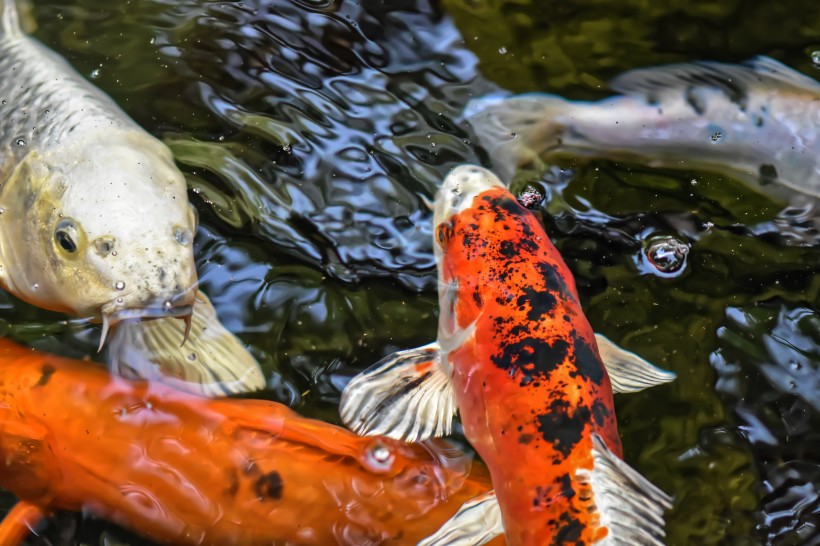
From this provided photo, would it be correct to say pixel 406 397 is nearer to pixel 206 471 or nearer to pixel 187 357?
pixel 206 471

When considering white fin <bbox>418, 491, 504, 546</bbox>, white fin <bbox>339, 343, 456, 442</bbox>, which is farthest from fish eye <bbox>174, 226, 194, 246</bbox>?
white fin <bbox>418, 491, 504, 546</bbox>

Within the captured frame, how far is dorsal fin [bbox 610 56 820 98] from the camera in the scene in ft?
10.9

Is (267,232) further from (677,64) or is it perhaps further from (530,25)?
(677,64)

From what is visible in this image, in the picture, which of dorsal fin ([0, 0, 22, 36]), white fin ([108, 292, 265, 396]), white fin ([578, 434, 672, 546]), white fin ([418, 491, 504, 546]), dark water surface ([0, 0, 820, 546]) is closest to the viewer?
white fin ([578, 434, 672, 546])

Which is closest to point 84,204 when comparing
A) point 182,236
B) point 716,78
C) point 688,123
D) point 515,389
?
point 182,236

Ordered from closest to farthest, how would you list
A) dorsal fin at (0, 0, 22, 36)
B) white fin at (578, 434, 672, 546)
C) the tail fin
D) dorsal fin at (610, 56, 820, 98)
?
white fin at (578, 434, 672, 546) → dorsal fin at (0, 0, 22, 36) → the tail fin → dorsal fin at (610, 56, 820, 98)

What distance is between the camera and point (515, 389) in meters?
2.15

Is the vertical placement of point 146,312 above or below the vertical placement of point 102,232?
below

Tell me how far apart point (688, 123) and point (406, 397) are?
181 cm

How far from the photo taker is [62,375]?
99.2 inches

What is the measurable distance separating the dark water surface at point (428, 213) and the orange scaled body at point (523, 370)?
535 mm

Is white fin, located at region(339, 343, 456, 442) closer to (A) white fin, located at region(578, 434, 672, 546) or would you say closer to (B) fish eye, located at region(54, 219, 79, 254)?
(A) white fin, located at region(578, 434, 672, 546)

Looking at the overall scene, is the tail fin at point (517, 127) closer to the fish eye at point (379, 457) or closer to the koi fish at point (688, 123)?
the koi fish at point (688, 123)

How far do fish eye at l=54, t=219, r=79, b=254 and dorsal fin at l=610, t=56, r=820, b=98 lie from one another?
7.56 ft
